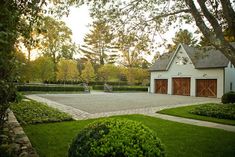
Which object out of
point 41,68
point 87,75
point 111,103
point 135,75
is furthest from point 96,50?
point 111,103

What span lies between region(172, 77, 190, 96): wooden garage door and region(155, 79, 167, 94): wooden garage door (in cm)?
156

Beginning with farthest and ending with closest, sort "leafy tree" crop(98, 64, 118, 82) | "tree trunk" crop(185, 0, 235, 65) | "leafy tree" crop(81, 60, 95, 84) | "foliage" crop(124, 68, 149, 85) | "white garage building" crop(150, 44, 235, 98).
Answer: "leafy tree" crop(81, 60, 95, 84) < "leafy tree" crop(98, 64, 118, 82) < "foliage" crop(124, 68, 149, 85) < "white garage building" crop(150, 44, 235, 98) < "tree trunk" crop(185, 0, 235, 65)

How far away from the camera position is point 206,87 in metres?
29.3

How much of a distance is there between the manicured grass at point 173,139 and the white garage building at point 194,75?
16845mm

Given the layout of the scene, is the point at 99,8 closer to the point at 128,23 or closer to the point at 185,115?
the point at 128,23

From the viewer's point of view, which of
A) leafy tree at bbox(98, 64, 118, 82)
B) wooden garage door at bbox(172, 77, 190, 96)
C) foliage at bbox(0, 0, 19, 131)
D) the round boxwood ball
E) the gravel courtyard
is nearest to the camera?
the round boxwood ball

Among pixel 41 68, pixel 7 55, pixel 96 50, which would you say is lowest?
pixel 7 55

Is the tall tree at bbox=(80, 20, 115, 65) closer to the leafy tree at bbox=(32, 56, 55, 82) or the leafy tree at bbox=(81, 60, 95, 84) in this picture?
the leafy tree at bbox=(81, 60, 95, 84)

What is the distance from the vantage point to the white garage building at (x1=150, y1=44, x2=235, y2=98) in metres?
27.8

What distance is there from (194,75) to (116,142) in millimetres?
28445

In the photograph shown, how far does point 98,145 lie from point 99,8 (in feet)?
19.1

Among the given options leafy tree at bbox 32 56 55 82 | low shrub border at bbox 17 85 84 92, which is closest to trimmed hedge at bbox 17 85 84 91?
low shrub border at bbox 17 85 84 92

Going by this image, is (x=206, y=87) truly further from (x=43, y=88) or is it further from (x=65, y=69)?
(x=65, y=69)

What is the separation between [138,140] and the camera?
3713 mm
